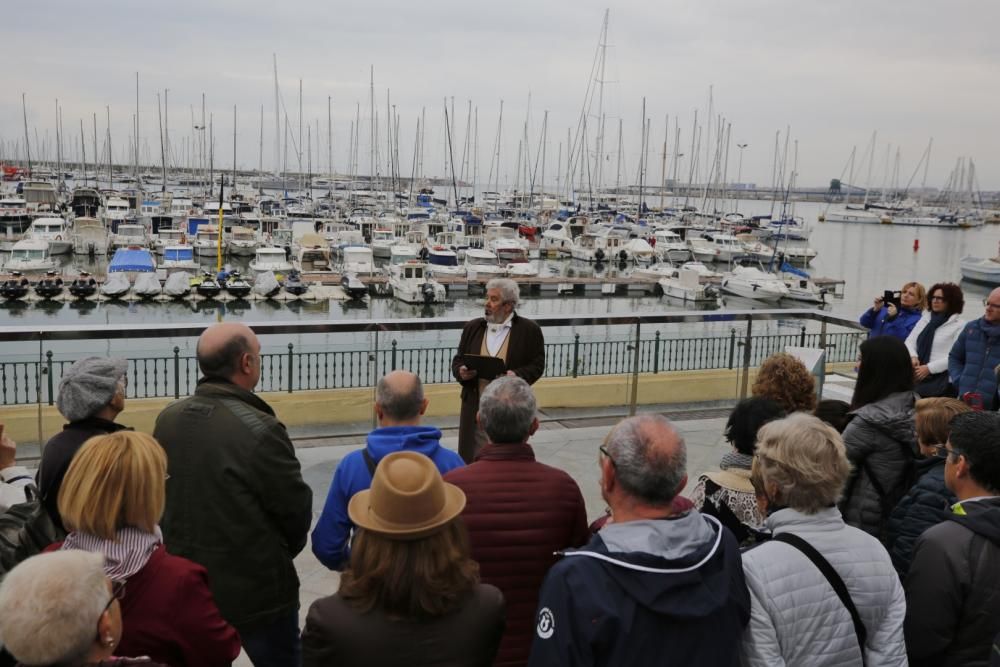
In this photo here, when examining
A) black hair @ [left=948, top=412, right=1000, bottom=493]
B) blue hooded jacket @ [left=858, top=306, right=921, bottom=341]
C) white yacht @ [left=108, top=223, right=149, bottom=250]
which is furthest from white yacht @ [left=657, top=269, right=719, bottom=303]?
black hair @ [left=948, top=412, right=1000, bottom=493]

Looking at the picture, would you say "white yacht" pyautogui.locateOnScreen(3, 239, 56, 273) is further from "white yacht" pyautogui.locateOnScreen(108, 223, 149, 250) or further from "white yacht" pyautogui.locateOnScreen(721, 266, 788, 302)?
"white yacht" pyautogui.locateOnScreen(721, 266, 788, 302)

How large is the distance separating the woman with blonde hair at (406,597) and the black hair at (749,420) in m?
1.50

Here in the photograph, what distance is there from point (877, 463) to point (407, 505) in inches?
98.8

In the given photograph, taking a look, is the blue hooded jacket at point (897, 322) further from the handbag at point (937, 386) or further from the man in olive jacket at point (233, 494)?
the man in olive jacket at point (233, 494)

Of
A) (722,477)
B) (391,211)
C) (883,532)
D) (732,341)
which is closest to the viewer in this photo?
(722,477)

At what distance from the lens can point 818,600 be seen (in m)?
2.55

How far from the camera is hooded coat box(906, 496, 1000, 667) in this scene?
9.02 ft

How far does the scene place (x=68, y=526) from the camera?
2.48m

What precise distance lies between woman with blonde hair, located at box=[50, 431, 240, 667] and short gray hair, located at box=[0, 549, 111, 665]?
16.9 inches

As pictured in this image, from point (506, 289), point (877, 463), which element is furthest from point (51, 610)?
point (506, 289)

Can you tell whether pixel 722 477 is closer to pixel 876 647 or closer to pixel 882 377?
pixel 876 647

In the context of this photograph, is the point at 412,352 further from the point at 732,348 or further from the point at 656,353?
the point at 732,348

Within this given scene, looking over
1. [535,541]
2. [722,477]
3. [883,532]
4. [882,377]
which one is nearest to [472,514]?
[535,541]

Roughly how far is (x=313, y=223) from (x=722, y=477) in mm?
78809
